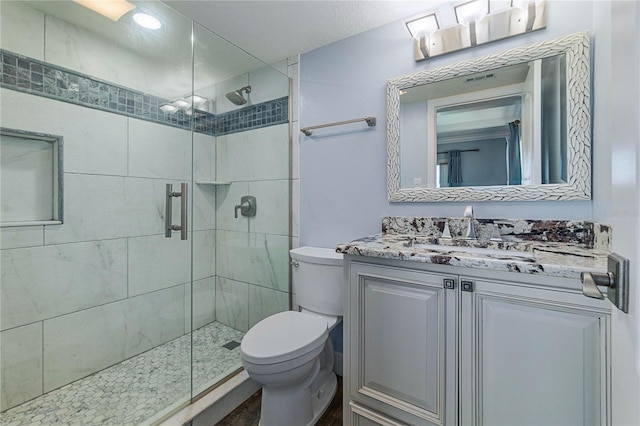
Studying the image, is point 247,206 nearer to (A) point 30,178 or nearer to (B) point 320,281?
(B) point 320,281

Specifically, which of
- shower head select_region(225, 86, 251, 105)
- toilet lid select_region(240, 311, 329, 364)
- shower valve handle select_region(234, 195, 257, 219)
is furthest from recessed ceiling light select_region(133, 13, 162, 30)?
toilet lid select_region(240, 311, 329, 364)

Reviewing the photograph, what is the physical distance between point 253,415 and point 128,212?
140 centimetres

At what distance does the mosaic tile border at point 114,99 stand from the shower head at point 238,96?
5 centimetres

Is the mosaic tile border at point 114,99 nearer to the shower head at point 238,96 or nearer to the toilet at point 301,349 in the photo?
the shower head at point 238,96

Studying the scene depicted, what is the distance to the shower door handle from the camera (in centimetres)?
156

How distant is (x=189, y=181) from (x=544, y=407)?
76.4 inches

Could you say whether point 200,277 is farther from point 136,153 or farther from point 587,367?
point 587,367

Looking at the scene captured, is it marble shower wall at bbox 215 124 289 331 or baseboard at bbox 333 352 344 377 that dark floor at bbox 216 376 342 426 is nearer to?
baseboard at bbox 333 352 344 377

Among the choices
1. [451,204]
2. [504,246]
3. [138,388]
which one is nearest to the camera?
[504,246]

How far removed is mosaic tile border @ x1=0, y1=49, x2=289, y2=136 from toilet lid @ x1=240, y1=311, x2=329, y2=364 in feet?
4.42

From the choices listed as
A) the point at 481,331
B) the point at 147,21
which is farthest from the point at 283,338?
the point at 147,21

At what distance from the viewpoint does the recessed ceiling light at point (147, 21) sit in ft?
5.04

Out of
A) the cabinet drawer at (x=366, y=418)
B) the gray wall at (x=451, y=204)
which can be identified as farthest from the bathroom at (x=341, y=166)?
the cabinet drawer at (x=366, y=418)

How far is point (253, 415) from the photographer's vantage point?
56.9 inches
